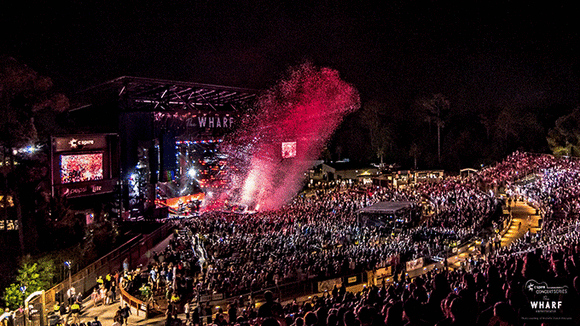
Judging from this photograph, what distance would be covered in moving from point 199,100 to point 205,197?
5.89m

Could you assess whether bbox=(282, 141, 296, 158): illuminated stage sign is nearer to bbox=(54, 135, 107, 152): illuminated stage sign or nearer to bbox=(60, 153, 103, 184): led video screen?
bbox=(54, 135, 107, 152): illuminated stage sign

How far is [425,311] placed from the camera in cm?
326

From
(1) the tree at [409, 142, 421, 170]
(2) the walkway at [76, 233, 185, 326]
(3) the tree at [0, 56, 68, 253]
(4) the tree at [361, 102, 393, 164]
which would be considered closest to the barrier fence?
(2) the walkway at [76, 233, 185, 326]

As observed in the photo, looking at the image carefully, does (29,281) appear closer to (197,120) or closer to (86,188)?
(86,188)

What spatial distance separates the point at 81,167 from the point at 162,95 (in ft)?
19.1

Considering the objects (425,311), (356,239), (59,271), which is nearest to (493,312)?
(425,311)

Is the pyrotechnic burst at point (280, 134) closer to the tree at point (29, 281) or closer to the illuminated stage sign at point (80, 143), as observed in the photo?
the illuminated stage sign at point (80, 143)

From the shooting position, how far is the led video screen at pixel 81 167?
63.4ft

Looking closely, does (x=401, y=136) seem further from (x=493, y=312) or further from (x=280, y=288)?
(x=493, y=312)

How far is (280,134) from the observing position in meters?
30.2

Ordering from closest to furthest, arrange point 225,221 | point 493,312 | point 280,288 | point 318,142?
1. point 493,312
2. point 280,288
3. point 225,221
4. point 318,142

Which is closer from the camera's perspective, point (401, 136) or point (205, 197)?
point (205, 197)

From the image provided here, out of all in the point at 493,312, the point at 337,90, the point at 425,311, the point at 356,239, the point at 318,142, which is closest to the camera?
the point at 493,312

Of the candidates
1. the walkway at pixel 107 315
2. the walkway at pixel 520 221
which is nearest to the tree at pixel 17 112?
the walkway at pixel 107 315
